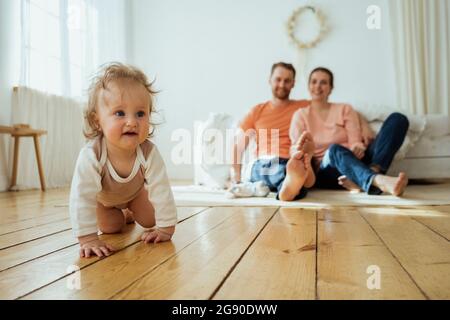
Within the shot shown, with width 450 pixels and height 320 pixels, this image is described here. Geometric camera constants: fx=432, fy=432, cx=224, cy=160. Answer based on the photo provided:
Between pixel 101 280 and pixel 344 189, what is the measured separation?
1.87 metres

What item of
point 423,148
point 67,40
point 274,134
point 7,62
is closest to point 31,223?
point 274,134

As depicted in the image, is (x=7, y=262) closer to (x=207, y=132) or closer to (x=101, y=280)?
(x=101, y=280)

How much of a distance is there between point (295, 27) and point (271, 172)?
8.61ft

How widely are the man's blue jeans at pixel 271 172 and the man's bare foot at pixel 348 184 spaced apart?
30 cm

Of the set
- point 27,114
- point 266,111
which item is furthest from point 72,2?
point 266,111

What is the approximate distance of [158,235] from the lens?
100 cm

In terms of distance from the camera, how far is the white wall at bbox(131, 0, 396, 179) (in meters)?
4.20

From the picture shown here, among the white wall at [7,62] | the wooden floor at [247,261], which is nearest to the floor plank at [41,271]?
the wooden floor at [247,261]

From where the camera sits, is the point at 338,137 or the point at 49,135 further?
the point at 49,135

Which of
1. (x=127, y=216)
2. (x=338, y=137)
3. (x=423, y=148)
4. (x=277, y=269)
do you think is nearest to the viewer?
(x=277, y=269)

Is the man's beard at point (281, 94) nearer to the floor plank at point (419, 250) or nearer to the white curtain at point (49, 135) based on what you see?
the floor plank at point (419, 250)

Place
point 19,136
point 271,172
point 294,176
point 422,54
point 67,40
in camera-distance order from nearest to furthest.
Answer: point 294,176 → point 271,172 → point 19,136 → point 67,40 → point 422,54

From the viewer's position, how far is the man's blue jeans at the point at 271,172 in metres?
2.08

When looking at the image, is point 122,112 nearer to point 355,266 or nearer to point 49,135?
point 355,266
